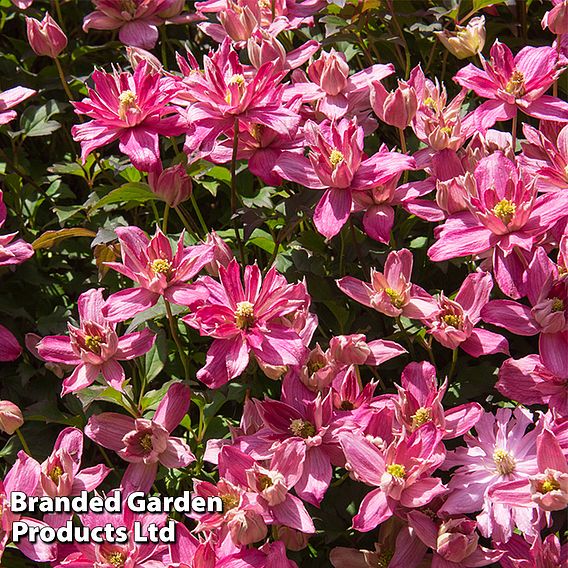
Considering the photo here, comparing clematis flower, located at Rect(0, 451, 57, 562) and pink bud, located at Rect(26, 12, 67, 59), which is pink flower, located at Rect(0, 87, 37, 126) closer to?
pink bud, located at Rect(26, 12, 67, 59)

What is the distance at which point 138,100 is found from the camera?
1187 mm

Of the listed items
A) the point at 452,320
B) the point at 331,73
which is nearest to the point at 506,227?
the point at 452,320

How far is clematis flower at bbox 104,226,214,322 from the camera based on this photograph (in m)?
1.07

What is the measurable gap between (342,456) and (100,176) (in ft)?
2.50

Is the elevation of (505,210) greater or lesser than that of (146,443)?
greater

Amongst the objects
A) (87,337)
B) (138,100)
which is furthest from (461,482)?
(138,100)

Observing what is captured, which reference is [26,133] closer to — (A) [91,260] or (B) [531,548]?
(A) [91,260]

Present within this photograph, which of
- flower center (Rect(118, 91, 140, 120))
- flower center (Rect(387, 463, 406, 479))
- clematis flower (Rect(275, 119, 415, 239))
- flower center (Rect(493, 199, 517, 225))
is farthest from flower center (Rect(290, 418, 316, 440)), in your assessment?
flower center (Rect(118, 91, 140, 120))

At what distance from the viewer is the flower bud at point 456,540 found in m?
0.97

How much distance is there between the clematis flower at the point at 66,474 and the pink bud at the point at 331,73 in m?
0.57

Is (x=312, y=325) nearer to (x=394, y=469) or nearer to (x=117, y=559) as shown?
(x=394, y=469)

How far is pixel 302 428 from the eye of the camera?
1038 mm

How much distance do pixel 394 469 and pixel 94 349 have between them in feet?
1.25

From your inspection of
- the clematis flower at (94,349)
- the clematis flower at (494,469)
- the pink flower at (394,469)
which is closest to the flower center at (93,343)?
the clematis flower at (94,349)
